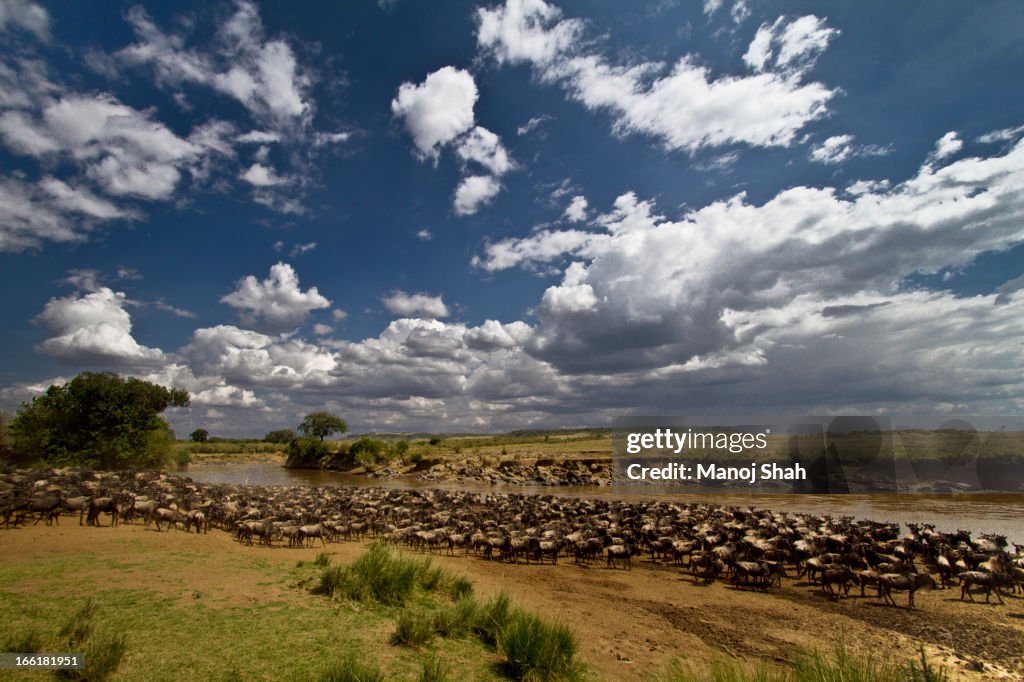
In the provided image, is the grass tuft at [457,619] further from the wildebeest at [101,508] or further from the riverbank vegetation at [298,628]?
the wildebeest at [101,508]

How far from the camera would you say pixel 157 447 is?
48.9 metres

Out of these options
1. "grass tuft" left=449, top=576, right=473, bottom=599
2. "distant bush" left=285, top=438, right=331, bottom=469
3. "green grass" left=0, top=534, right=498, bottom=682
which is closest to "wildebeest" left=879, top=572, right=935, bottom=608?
"grass tuft" left=449, top=576, right=473, bottom=599

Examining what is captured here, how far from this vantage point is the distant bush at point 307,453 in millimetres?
88938

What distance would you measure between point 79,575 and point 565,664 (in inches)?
470

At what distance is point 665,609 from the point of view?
14.9m

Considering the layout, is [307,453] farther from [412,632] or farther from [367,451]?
[412,632]

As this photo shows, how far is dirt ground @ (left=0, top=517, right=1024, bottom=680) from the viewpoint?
1131cm

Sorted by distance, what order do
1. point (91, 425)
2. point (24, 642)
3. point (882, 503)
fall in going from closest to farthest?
point (24, 642)
point (882, 503)
point (91, 425)

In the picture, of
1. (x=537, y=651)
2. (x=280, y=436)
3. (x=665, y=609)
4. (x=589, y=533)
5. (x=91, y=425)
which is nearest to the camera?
(x=537, y=651)

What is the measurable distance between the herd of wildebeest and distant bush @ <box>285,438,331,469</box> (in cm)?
5923

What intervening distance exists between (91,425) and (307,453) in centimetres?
4921

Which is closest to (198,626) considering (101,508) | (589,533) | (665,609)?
(665,609)

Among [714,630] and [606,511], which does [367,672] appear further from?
[606,511]

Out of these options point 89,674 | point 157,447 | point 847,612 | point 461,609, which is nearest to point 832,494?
point 847,612
